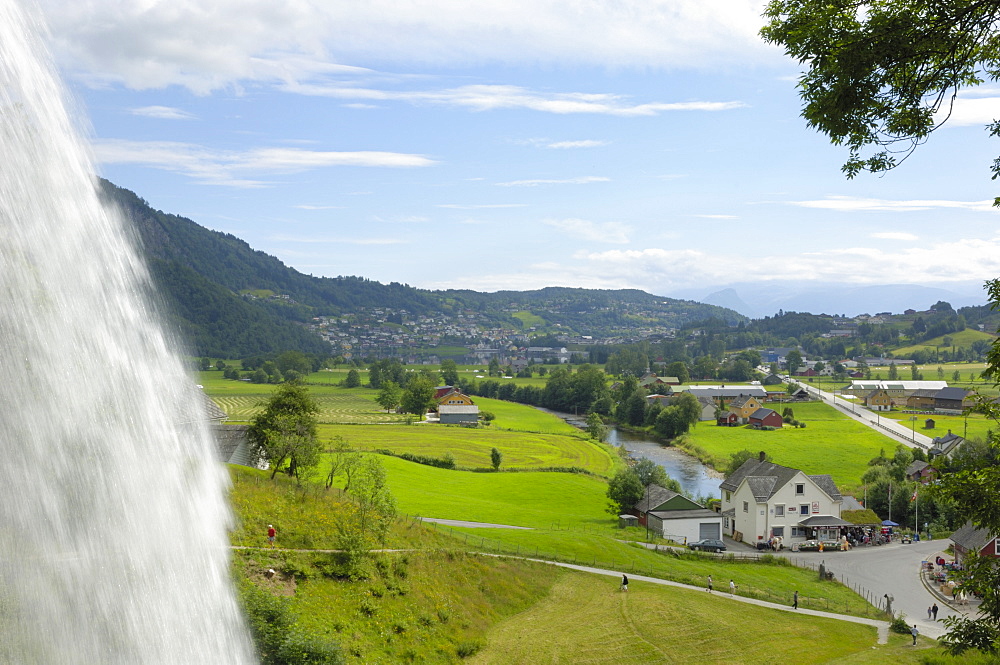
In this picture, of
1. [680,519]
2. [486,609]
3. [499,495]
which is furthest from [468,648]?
[499,495]

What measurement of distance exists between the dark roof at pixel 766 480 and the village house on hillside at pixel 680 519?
12.4ft

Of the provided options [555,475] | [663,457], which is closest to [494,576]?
[555,475]

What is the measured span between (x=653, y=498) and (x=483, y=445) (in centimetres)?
4135

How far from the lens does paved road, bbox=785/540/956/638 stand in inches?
1604

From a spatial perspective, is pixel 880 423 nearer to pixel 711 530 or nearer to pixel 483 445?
pixel 483 445

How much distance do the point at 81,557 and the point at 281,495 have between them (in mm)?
28461

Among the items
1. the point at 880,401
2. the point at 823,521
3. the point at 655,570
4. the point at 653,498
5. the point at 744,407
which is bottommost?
the point at 823,521

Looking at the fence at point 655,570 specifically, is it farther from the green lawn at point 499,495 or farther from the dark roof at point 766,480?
the dark roof at point 766,480

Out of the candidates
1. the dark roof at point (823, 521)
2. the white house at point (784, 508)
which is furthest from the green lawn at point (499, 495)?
the dark roof at point (823, 521)

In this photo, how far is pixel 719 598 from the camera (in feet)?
128

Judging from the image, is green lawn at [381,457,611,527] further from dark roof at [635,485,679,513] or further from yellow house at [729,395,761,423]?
yellow house at [729,395,761,423]

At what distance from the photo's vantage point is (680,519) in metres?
57.9

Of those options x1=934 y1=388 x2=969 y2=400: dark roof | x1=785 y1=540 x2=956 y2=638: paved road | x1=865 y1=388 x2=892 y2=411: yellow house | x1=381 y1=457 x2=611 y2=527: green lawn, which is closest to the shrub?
x1=785 y1=540 x2=956 y2=638: paved road

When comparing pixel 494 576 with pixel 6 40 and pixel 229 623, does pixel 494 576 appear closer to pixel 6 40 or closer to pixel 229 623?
pixel 229 623
